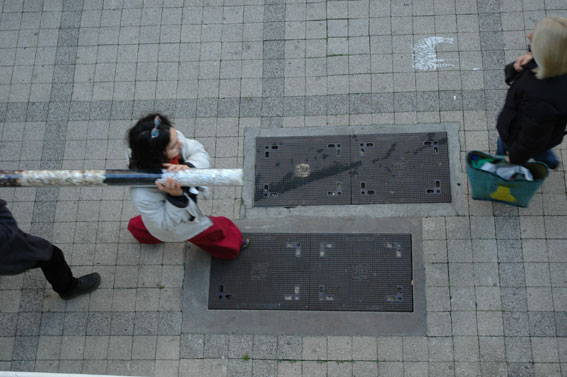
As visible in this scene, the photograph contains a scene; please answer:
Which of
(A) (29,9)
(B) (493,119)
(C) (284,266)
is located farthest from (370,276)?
(A) (29,9)

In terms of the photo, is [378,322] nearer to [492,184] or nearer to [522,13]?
[492,184]

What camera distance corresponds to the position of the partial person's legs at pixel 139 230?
469 centimetres

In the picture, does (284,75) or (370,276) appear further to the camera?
(284,75)

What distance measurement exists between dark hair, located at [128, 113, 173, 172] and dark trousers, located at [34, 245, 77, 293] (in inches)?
61.1

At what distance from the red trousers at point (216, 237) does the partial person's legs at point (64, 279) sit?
617 millimetres

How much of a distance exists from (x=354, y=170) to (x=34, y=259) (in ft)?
10.2

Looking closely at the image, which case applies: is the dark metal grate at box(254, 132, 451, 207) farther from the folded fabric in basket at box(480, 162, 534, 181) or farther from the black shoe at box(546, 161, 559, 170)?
the black shoe at box(546, 161, 559, 170)

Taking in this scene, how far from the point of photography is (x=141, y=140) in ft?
10.8

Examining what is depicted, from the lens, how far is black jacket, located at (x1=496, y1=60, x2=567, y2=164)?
3471 mm

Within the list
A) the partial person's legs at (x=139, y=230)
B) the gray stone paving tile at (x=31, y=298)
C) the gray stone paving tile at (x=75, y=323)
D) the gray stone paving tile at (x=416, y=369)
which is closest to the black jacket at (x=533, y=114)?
the gray stone paving tile at (x=416, y=369)

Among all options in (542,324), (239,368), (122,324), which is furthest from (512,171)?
(122,324)

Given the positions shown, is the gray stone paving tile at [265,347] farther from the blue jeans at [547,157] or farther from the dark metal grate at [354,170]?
the blue jeans at [547,157]

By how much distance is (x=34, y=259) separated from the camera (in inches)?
157

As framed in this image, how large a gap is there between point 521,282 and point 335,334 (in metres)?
1.81
